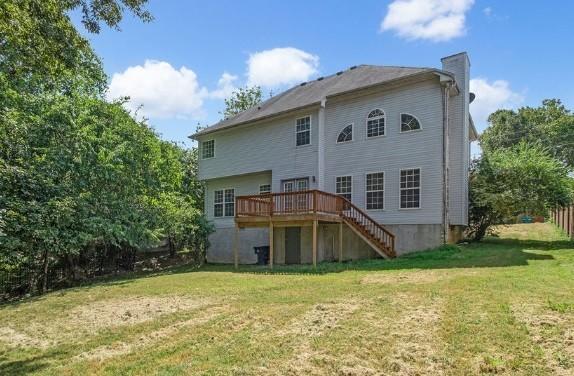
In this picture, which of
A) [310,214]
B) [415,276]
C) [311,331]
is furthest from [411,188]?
[311,331]

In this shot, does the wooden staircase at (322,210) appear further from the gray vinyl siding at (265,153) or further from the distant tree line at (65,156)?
the distant tree line at (65,156)

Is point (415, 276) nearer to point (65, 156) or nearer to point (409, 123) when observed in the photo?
point (409, 123)

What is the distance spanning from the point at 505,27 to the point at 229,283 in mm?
11037

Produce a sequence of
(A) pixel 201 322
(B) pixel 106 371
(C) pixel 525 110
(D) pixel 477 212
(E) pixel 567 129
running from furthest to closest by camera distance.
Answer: (C) pixel 525 110 < (E) pixel 567 129 < (D) pixel 477 212 < (A) pixel 201 322 < (B) pixel 106 371

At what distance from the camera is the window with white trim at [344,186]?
16750mm

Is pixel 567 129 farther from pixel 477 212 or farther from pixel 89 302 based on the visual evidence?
pixel 89 302

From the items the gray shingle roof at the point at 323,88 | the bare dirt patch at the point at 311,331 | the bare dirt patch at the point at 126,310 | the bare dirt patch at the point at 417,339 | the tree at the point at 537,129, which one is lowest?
the bare dirt patch at the point at 126,310

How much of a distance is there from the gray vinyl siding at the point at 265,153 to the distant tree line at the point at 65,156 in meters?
2.92

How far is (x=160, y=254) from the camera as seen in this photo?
27.6 meters

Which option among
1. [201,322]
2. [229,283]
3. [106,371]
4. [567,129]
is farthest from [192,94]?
[567,129]

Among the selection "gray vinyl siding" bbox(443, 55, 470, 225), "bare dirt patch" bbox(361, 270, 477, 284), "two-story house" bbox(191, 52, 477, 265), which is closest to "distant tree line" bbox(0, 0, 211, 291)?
"two-story house" bbox(191, 52, 477, 265)

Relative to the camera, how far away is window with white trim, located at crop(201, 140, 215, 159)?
22016 mm

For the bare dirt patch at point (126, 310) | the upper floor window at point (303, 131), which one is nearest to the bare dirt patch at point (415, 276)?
the bare dirt patch at point (126, 310)

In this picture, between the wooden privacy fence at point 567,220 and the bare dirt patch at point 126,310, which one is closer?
the bare dirt patch at point 126,310
